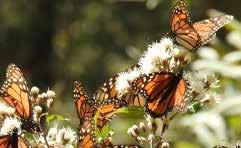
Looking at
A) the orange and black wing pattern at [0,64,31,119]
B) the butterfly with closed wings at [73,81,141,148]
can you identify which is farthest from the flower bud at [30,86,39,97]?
the butterfly with closed wings at [73,81,141,148]

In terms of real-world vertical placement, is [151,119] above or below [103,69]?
below

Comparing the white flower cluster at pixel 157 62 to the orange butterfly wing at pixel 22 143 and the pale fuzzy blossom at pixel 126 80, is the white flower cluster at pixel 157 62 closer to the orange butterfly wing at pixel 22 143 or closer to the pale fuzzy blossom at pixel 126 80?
the pale fuzzy blossom at pixel 126 80

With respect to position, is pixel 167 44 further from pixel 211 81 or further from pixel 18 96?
pixel 18 96

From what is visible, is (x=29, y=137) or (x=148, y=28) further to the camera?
(x=148, y=28)

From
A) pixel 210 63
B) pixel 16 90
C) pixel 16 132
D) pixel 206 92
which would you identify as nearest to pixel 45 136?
pixel 16 132

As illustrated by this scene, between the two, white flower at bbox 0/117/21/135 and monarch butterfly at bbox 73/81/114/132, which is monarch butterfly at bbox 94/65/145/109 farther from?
white flower at bbox 0/117/21/135

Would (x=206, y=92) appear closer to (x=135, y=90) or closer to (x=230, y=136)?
(x=135, y=90)

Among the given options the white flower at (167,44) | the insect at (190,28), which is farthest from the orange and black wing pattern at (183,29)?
the white flower at (167,44)
